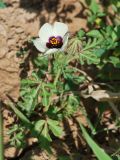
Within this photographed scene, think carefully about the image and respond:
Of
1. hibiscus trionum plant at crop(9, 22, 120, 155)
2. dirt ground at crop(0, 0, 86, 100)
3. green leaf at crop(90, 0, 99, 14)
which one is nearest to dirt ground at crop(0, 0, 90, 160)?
dirt ground at crop(0, 0, 86, 100)

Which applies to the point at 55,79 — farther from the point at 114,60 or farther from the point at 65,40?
the point at 114,60

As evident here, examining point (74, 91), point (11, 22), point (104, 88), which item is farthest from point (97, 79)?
point (11, 22)

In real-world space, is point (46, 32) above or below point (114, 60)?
above

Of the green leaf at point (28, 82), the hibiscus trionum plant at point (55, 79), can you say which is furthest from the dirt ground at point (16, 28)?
the green leaf at point (28, 82)

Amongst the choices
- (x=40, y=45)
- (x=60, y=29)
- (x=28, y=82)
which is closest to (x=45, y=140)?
(x=28, y=82)

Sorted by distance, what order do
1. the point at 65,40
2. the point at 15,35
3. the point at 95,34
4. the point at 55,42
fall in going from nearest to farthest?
1. the point at 65,40
2. the point at 55,42
3. the point at 95,34
4. the point at 15,35

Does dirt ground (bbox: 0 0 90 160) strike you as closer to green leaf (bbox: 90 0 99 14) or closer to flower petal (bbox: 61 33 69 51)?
green leaf (bbox: 90 0 99 14)

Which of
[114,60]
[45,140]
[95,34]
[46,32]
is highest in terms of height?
[46,32]

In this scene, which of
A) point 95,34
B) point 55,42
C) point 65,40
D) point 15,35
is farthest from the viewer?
point 15,35
